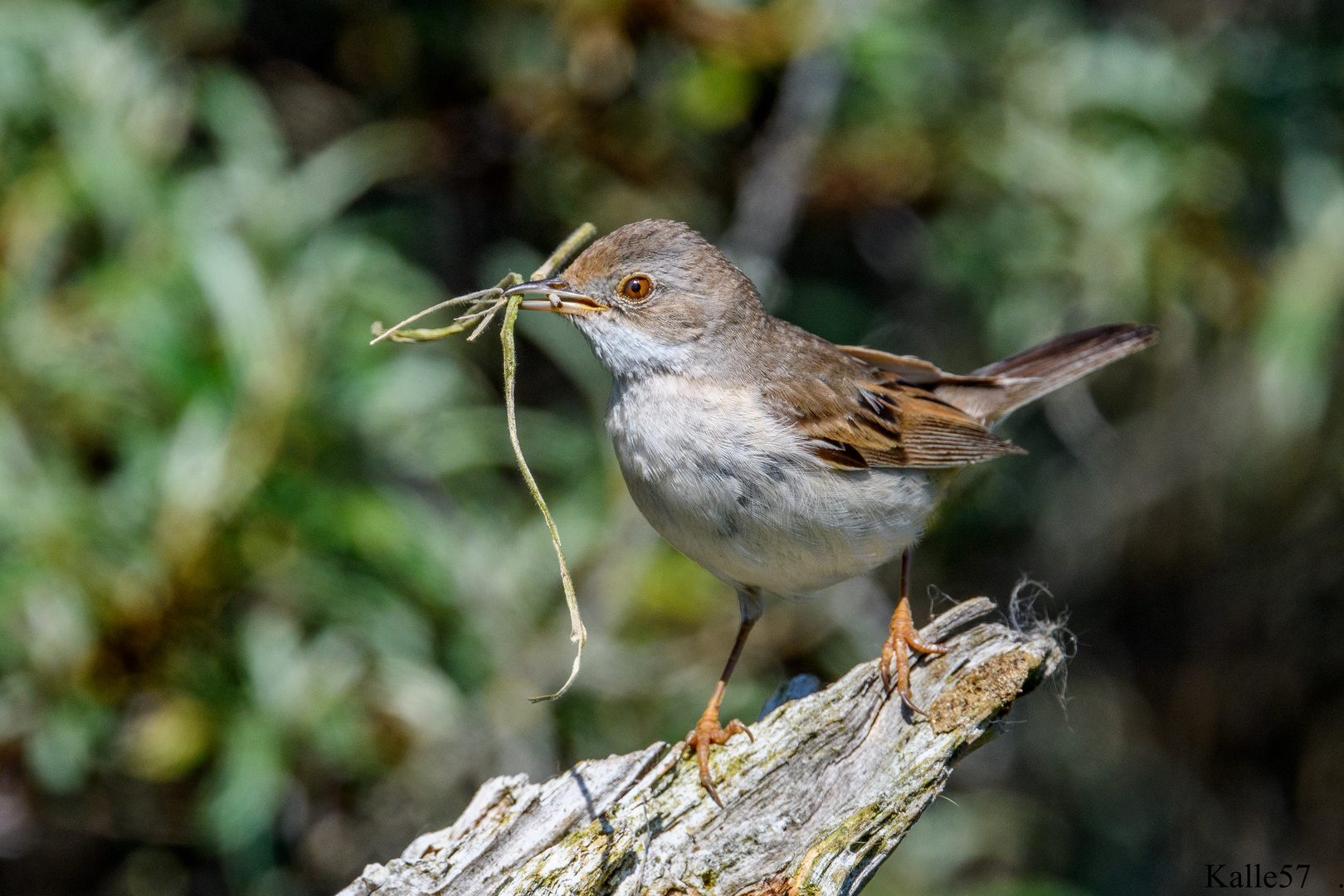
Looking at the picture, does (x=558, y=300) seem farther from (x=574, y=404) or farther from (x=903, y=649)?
(x=574, y=404)

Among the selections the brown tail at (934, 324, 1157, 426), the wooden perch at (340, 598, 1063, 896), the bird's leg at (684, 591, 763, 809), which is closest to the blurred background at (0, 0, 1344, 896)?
the brown tail at (934, 324, 1157, 426)

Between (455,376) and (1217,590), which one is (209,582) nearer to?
(455,376)

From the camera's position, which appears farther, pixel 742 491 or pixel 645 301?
pixel 645 301

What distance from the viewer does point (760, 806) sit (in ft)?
10.9

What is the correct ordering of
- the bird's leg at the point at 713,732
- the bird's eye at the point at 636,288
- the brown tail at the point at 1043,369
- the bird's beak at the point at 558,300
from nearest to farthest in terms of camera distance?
the bird's leg at the point at 713,732 < the bird's beak at the point at 558,300 < the bird's eye at the point at 636,288 < the brown tail at the point at 1043,369

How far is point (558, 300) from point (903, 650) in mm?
1478

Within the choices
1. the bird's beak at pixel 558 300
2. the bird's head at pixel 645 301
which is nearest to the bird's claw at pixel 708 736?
the bird's head at pixel 645 301

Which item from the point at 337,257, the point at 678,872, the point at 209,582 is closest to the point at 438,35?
the point at 337,257

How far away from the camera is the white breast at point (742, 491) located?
360cm

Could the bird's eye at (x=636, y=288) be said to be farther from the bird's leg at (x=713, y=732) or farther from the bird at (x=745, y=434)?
the bird's leg at (x=713, y=732)

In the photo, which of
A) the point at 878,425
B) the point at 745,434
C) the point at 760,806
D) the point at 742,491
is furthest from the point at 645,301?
the point at 760,806

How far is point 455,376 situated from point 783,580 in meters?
A: 2.85

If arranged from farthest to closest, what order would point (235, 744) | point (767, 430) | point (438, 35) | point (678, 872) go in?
point (438, 35) < point (235, 744) < point (767, 430) < point (678, 872)

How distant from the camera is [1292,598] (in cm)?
712
